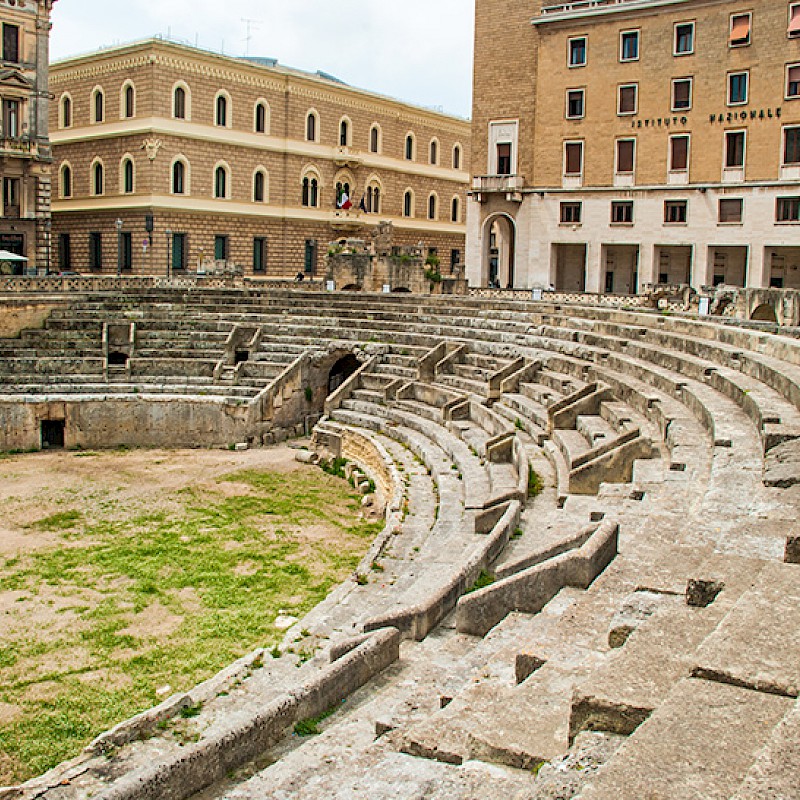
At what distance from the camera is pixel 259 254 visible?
44.2m

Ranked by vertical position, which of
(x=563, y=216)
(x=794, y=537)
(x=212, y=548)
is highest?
(x=563, y=216)

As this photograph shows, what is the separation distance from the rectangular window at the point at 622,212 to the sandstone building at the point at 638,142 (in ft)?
0.18

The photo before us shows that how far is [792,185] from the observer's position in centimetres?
3422

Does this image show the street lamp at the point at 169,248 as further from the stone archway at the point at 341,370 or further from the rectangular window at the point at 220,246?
the stone archway at the point at 341,370

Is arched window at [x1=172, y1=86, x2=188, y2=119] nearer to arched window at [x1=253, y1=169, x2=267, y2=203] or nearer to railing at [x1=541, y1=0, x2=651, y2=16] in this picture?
arched window at [x1=253, y1=169, x2=267, y2=203]

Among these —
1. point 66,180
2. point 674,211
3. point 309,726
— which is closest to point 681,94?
point 674,211

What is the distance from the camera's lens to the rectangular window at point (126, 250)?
40656mm

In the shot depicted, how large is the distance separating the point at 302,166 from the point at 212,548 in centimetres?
3295

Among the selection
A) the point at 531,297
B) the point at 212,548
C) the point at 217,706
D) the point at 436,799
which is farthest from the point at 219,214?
the point at 436,799

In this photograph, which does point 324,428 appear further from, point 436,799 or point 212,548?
point 436,799

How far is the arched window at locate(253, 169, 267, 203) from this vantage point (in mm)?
43750

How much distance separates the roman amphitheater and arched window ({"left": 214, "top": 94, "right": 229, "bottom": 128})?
20.0 meters

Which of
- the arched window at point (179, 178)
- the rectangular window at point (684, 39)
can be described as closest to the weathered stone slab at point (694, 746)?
the rectangular window at point (684, 39)

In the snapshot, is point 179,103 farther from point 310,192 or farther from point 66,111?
point 310,192
